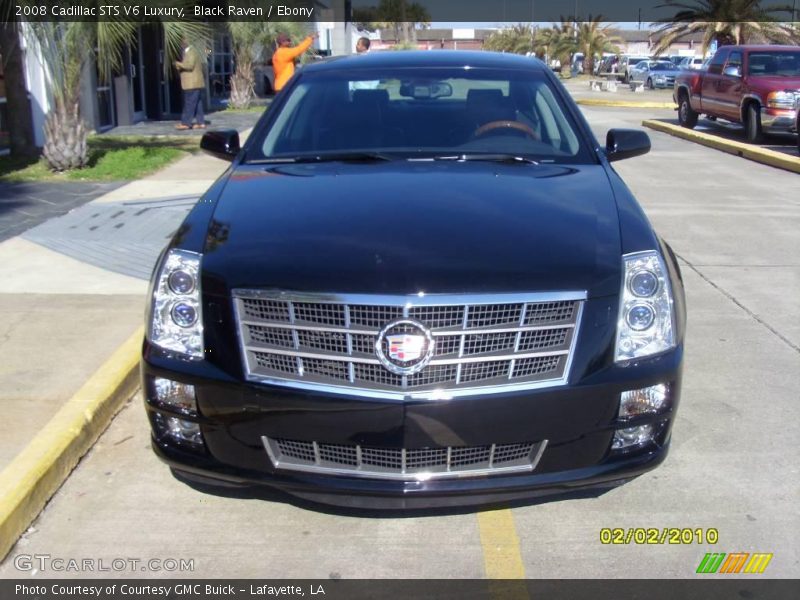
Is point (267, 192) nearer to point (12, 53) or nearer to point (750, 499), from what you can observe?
point (750, 499)

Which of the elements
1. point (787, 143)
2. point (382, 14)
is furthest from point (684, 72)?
point (382, 14)

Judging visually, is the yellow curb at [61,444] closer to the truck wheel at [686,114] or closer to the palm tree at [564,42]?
the truck wheel at [686,114]

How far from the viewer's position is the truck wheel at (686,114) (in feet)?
67.2

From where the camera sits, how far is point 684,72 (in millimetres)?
20875

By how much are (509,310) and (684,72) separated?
19.4 meters

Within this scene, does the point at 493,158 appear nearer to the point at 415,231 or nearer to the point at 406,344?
the point at 415,231

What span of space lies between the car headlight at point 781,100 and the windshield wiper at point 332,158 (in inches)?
541

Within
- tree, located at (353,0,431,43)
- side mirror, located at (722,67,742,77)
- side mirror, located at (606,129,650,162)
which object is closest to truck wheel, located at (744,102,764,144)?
side mirror, located at (722,67,742,77)

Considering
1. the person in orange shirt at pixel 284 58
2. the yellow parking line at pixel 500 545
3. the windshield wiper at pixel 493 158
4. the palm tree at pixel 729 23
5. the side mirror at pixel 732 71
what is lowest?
the yellow parking line at pixel 500 545

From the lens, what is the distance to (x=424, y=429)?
10.4ft

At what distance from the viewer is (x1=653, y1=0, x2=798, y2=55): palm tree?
118ft

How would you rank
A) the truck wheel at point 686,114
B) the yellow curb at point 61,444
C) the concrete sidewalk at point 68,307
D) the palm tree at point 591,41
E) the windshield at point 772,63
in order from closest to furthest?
the yellow curb at point 61,444 < the concrete sidewalk at point 68,307 < the windshield at point 772,63 < the truck wheel at point 686,114 < the palm tree at point 591,41

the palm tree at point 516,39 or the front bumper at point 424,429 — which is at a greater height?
the palm tree at point 516,39

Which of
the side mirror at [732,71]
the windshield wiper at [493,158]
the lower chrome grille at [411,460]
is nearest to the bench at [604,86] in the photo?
the side mirror at [732,71]
